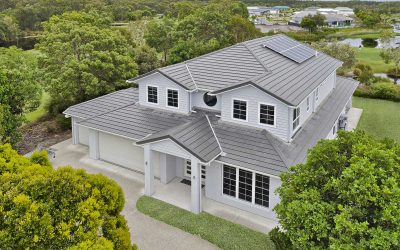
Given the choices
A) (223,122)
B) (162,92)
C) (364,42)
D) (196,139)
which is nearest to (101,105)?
(162,92)

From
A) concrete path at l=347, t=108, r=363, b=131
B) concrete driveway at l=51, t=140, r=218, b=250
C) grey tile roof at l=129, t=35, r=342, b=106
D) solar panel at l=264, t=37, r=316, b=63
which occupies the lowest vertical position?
concrete driveway at l=51, t=140, r=218, b=250

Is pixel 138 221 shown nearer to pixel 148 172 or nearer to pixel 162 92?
pixel 148 172

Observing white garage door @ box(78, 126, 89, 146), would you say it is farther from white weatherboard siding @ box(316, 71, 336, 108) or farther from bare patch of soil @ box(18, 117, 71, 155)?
white weatherboard siding @ box(316, 71, 336, 108)

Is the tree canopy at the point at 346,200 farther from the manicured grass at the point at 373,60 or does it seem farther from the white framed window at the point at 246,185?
the manicured grass at the point at 373,60

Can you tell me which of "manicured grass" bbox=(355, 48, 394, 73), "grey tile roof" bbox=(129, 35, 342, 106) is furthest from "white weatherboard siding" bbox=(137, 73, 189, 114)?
"manicured grass" bbox=(355, 48, 394, 73)

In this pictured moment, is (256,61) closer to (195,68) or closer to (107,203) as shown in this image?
(195,68)

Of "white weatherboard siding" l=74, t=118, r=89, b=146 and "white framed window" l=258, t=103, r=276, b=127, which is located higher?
"white framed window" l=258, t=103, r=276, b=127

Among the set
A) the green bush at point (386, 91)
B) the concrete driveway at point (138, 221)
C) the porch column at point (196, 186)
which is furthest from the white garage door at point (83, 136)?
the green bush at point (386, 91)

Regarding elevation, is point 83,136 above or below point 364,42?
below
